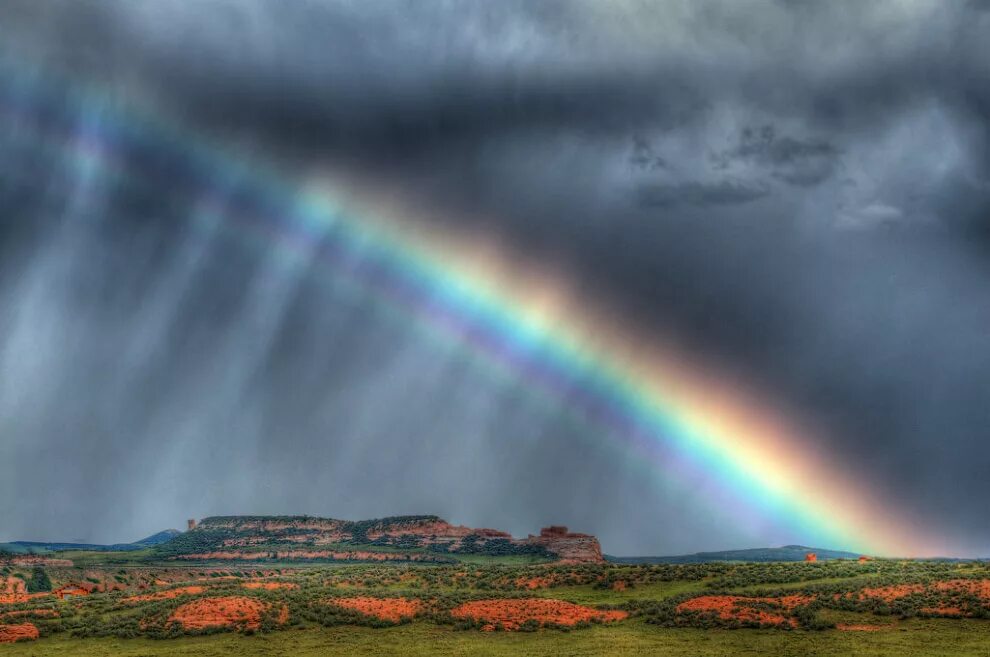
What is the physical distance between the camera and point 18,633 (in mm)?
57000

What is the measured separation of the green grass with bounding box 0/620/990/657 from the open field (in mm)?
126

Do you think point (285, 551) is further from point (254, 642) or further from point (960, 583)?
point (960, 583)

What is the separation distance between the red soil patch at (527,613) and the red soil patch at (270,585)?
1757 cm

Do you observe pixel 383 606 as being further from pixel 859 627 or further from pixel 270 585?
pixel 859 627

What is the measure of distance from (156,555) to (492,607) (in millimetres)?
121719

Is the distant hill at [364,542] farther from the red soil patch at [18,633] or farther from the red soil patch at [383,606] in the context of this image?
the red soil patch at [18,633]

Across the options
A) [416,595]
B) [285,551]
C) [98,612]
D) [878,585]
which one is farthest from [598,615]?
[285,551]

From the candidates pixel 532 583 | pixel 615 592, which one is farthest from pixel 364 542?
pixel 615 592

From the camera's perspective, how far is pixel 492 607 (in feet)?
203

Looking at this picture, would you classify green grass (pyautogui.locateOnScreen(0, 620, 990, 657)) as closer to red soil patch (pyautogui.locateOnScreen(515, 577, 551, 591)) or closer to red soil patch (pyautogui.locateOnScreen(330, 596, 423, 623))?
red soil patch (pyautogui.locateOnScreen(330, 596, 423, 623))

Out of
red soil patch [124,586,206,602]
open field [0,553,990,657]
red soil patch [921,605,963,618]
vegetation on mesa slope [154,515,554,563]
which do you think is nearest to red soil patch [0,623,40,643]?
open field [0,553,990,657]

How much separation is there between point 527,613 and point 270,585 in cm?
2551

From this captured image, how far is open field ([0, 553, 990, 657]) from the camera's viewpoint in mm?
52562

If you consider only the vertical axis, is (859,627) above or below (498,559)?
below
